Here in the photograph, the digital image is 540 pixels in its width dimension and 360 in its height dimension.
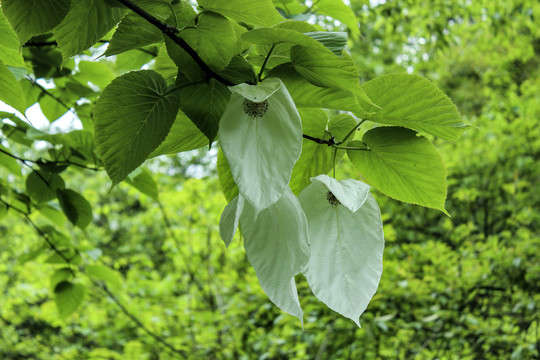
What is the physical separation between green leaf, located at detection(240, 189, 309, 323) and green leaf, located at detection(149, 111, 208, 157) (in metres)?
0.09

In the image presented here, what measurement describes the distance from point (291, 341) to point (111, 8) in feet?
5.77

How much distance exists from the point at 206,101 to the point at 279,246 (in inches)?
4.0

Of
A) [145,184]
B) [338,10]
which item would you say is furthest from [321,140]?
[145,184]

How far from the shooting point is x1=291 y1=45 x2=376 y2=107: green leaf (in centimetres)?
27

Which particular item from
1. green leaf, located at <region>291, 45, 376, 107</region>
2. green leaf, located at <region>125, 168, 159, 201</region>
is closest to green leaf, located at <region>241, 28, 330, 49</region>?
green leaf, located at <region>291, 45, 376, 107</region>

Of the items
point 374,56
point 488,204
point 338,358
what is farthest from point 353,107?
point 374,56

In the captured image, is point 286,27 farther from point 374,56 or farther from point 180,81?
point 374,56

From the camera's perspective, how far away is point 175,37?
0.28 metres

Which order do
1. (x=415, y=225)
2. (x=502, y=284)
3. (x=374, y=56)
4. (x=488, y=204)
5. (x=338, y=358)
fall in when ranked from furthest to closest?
(x=374, y=56) → (x=488, y=204) → (x=415, y=225) → (x=502, y=284) → (x=338, y=358)

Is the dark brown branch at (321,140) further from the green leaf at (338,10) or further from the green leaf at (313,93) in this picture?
the green leaf at (338,10)

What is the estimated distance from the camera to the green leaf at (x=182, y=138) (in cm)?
33

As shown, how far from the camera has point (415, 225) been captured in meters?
2.59

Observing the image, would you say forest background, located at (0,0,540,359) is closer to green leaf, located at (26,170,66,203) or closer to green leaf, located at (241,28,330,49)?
green leaf, located at (26,170,66,203)

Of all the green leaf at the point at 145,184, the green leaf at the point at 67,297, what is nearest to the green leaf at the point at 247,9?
the green leaf at the point at 145,184
